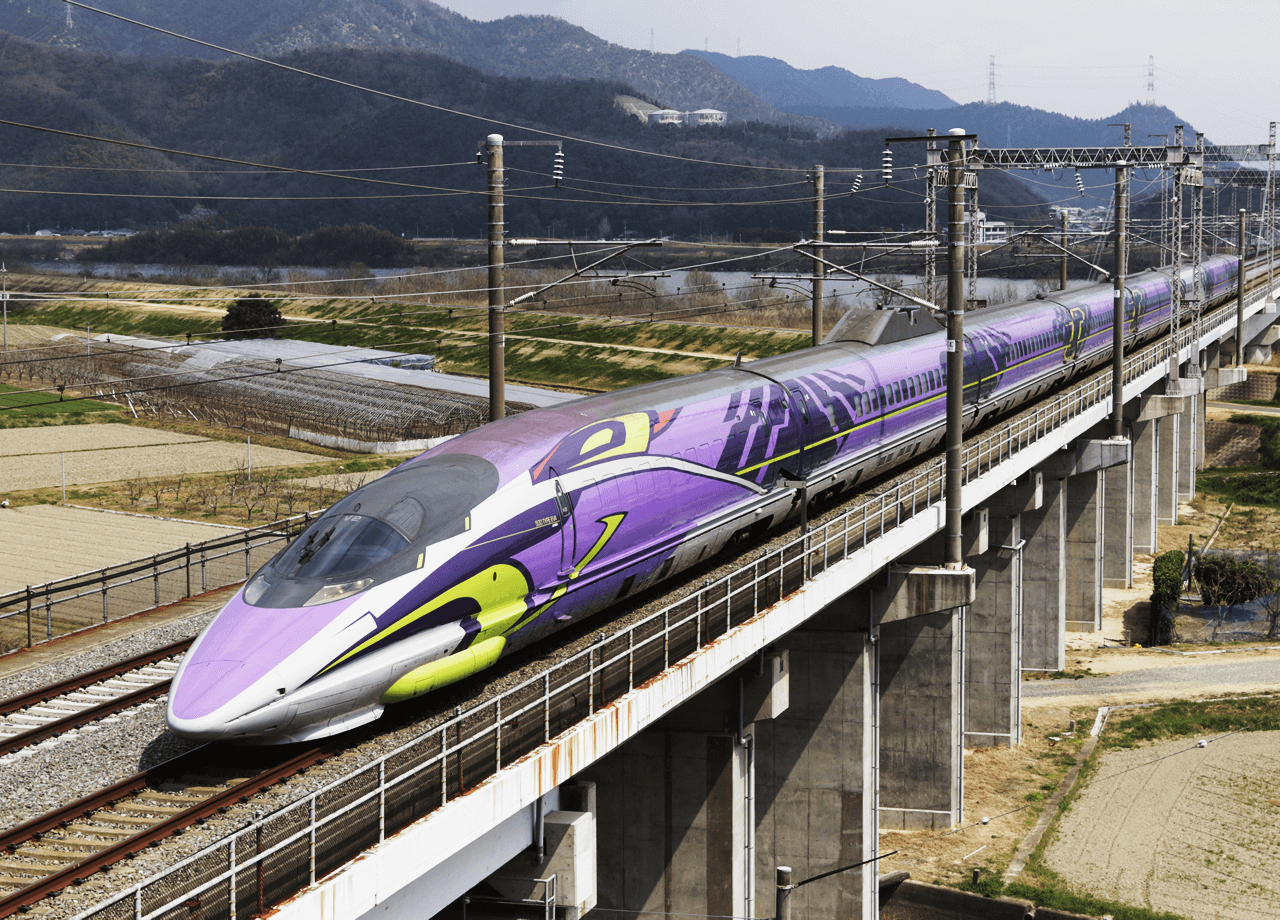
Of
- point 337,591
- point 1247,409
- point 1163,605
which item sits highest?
point 337,591

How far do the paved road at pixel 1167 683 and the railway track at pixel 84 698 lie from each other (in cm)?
3679

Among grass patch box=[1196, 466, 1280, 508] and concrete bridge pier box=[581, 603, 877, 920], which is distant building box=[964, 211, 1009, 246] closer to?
concrete bridge pier box=[581, 603, 877, 920]

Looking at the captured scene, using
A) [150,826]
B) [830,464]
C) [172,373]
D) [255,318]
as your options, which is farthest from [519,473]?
[255,318]

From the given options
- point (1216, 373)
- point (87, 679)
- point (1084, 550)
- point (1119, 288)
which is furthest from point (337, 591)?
point (1216, 373)

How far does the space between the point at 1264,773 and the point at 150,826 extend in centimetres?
3713

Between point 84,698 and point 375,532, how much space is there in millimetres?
6293

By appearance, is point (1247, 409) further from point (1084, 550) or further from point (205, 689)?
point (205, 689)

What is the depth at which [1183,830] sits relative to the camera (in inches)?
1470

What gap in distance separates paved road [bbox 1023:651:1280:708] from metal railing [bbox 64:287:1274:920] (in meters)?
27.9

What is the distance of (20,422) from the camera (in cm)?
8231

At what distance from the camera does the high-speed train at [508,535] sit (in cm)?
1555

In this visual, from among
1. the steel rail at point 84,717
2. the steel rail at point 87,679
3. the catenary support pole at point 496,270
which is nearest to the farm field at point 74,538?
the steel rail at point 87,679

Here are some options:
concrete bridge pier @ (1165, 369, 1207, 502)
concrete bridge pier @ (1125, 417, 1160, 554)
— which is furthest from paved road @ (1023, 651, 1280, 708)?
concrete bridge pier @ (1165, 369, 1207, 502)

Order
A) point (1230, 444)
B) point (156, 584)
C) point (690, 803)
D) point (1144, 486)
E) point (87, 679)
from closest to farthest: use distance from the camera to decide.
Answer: point (87, 679), point (690, 803), point (156, 584), point (1144, 486), point (1230, 444)
